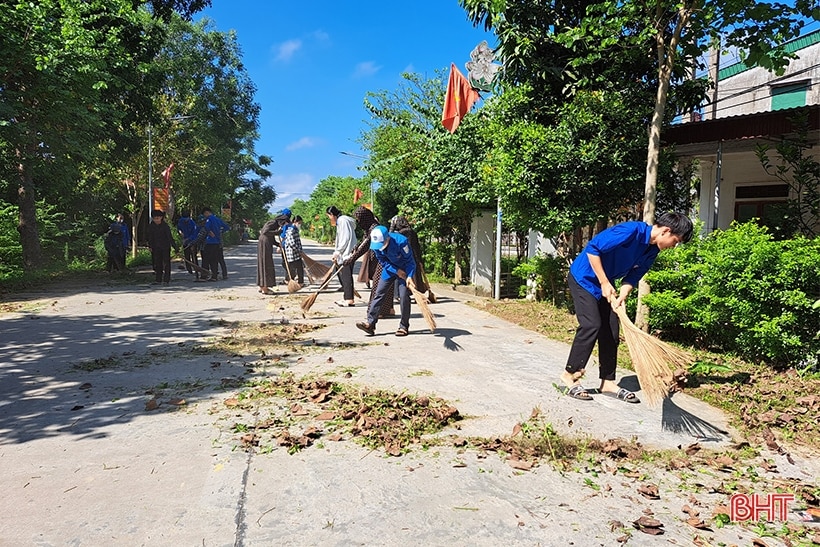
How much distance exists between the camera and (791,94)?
57.2ft

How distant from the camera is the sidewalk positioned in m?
2.66

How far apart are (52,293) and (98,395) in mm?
8564

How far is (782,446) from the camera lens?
148 inches

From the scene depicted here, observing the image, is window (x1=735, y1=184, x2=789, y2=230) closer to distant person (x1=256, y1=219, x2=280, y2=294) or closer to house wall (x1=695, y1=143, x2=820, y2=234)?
house wall (x1=695, y1=143, x2=820, y2=234)

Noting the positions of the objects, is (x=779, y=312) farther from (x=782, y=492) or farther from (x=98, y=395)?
(x=98, y=395)

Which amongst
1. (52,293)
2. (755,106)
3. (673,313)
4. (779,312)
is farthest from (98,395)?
(755,106)

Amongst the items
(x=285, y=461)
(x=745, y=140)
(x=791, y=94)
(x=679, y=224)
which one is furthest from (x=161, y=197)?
(x=679, y=224)

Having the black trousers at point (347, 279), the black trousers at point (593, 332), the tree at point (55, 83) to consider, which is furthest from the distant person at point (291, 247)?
the black trousers at point (593, 332)

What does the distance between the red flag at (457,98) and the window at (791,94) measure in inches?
463

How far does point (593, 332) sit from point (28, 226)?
16.1m

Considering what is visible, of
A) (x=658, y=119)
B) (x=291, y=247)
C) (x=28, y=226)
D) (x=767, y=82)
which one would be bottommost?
(x=291, y=247)

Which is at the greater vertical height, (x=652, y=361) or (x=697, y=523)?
(x=652, y=361)

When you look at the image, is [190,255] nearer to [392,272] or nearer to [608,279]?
[392,272]

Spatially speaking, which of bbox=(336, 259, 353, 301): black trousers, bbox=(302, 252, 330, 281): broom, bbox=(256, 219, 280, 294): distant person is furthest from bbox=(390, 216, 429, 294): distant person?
bbox=(256, 219, 280, 294): distant person
